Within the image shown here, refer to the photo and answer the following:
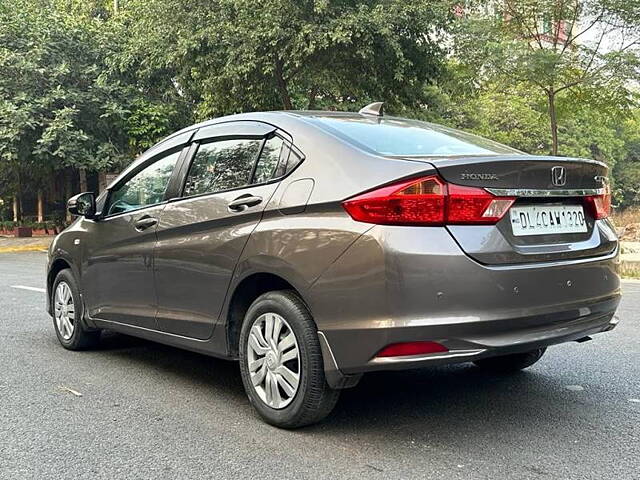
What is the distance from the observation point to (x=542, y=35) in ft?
56.0

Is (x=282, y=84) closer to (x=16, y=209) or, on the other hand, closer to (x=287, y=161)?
(x=287, y=161)

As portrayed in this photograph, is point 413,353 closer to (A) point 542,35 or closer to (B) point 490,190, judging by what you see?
(B) point 490,190

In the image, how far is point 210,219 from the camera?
3.81 m

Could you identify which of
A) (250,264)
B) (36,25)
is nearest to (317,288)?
(250,264)

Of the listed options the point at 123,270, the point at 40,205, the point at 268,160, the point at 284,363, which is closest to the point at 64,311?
the point at 123,270

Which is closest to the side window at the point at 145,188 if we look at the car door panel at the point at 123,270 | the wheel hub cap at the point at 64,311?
the car door panel at the point at 123,270

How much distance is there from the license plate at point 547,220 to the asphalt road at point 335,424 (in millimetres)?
980

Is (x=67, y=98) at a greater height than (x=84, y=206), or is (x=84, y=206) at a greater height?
(x=67, y=98)

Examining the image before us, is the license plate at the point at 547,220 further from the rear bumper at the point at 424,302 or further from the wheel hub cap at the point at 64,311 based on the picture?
the wheel hub cap at the point at 64,311

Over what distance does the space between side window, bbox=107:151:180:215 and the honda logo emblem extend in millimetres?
2309

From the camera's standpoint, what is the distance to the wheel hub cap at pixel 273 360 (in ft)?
10.9

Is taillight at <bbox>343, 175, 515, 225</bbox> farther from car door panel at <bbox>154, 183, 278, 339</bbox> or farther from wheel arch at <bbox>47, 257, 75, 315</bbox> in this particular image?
wheel arch at <bbox>47, 257, 75, 315</bbox>

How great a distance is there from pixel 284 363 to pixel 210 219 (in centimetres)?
96

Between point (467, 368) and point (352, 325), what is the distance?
1.82 metres
